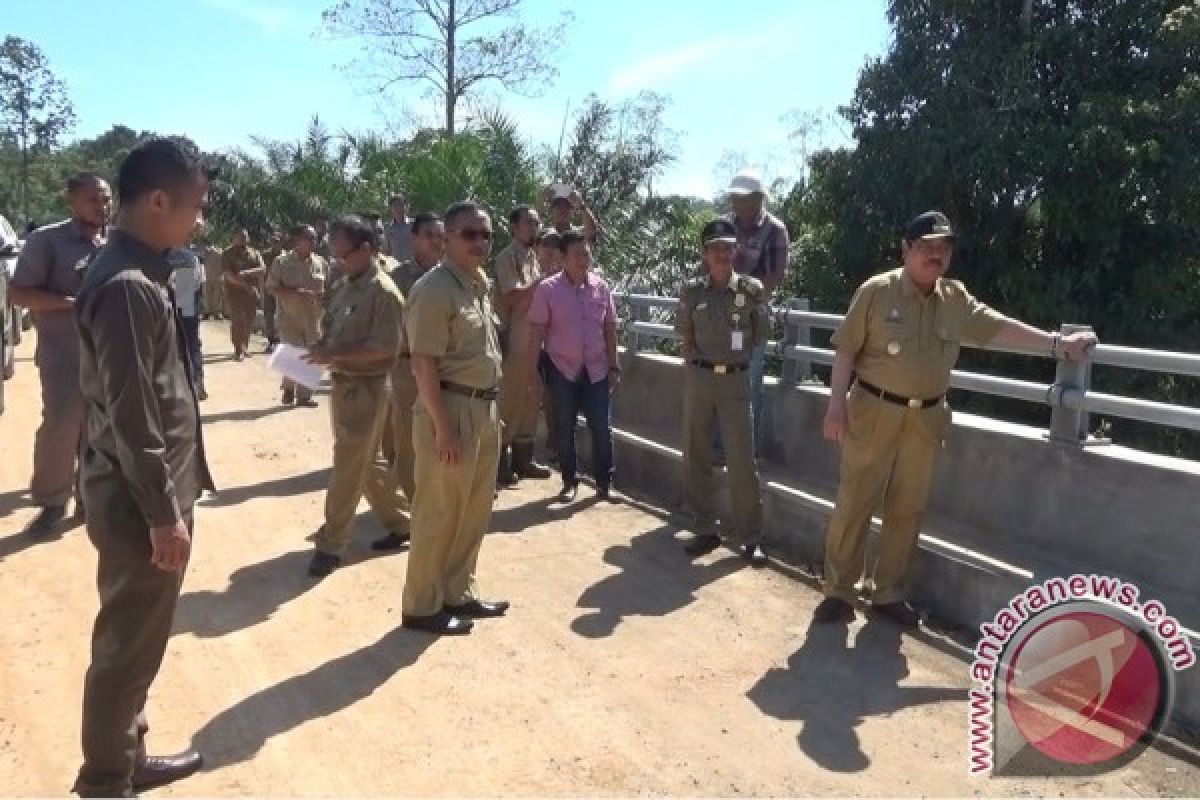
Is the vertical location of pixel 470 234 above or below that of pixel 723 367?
above

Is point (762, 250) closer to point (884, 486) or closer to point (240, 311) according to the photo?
point (884, 486)

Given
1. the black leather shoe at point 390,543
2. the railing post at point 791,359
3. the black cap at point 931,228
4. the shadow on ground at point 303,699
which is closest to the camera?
the shadow on ground at point 303,699

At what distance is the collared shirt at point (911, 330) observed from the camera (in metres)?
5.02

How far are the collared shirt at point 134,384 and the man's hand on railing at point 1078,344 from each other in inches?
149

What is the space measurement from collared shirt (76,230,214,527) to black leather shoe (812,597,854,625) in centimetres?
323

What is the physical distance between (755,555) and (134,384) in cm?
409

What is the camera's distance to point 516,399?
27.1 feet

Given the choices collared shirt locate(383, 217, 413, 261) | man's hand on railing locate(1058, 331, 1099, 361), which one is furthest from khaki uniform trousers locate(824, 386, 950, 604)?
collared shirt locate(383, 217, 413, 261)

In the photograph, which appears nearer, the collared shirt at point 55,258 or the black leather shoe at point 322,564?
the black leather shoe at point 322,564

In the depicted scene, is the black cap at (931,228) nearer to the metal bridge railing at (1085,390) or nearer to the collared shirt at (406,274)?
the metal bridge railing at (1085,390)

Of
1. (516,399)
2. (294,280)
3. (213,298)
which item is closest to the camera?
(516,399)

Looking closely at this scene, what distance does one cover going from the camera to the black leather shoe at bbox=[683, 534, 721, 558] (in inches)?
256

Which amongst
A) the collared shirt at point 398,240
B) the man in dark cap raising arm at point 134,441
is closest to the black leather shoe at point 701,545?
the man in dark cap raising arm at point 134,441

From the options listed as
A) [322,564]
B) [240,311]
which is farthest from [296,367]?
[240,311]
